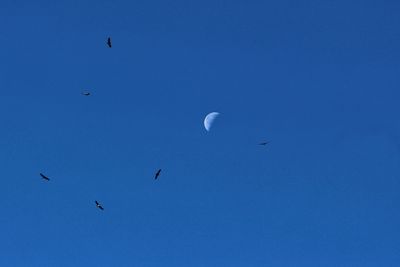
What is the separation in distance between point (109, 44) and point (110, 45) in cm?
26

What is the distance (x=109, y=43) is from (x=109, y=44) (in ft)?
0.31

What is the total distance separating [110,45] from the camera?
79.8ft

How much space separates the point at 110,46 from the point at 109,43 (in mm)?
583

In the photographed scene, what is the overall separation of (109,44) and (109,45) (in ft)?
0.75

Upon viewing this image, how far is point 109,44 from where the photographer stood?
24.5 meters

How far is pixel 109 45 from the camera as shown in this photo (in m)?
24.3

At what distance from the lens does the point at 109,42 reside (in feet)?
79.5

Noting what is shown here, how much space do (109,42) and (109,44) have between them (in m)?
0.29

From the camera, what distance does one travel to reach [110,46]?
24.0 meters

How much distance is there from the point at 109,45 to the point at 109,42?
0.81 ft

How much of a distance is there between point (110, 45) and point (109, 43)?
10.3 inches

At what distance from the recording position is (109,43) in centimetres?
2442
